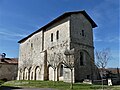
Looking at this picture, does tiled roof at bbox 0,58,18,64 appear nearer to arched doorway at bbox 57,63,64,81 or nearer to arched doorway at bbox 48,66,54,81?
arched doorway at bbox 48,66,54,81

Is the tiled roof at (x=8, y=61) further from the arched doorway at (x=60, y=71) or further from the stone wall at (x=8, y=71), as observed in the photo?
the arched doorway at (x=60, y=71)

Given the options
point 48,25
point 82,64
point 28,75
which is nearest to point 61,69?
point 82,64

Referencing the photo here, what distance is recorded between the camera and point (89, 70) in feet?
92.4

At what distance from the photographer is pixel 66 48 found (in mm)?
26766

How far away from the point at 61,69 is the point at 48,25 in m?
9.73

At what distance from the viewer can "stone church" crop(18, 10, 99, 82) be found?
26219 mm

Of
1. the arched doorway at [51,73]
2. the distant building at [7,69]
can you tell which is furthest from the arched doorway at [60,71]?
the distant building at [7,69]

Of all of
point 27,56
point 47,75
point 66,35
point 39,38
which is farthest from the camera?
point 27,56

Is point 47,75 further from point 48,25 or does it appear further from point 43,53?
point 48,25

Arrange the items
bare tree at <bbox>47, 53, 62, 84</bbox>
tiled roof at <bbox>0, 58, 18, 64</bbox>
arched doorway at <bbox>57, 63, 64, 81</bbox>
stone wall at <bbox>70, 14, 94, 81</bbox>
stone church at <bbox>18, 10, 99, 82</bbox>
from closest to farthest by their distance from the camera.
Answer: stone church at <bbox>18, 10, 99, 82</bbox>, stone wall at <bbox>70, 14, 94, 81</bbox>, bare tree at <bbox>47, 53, 62, 84</bbox>, arched doorway at <bbox>57, 63, 64, 81</bbox>, tiled roof at <bbox>0, 58, 18, 64</bbox>

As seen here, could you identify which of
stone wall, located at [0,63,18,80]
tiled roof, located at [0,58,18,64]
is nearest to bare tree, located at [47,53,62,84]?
stone wall, located at [0,63,18,80]

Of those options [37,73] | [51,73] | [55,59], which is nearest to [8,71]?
[37,73]

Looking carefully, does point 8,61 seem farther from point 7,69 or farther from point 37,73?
point 37,73

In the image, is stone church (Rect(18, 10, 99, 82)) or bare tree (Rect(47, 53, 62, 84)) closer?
stone church (Rect(18, 10, 99, 82))
